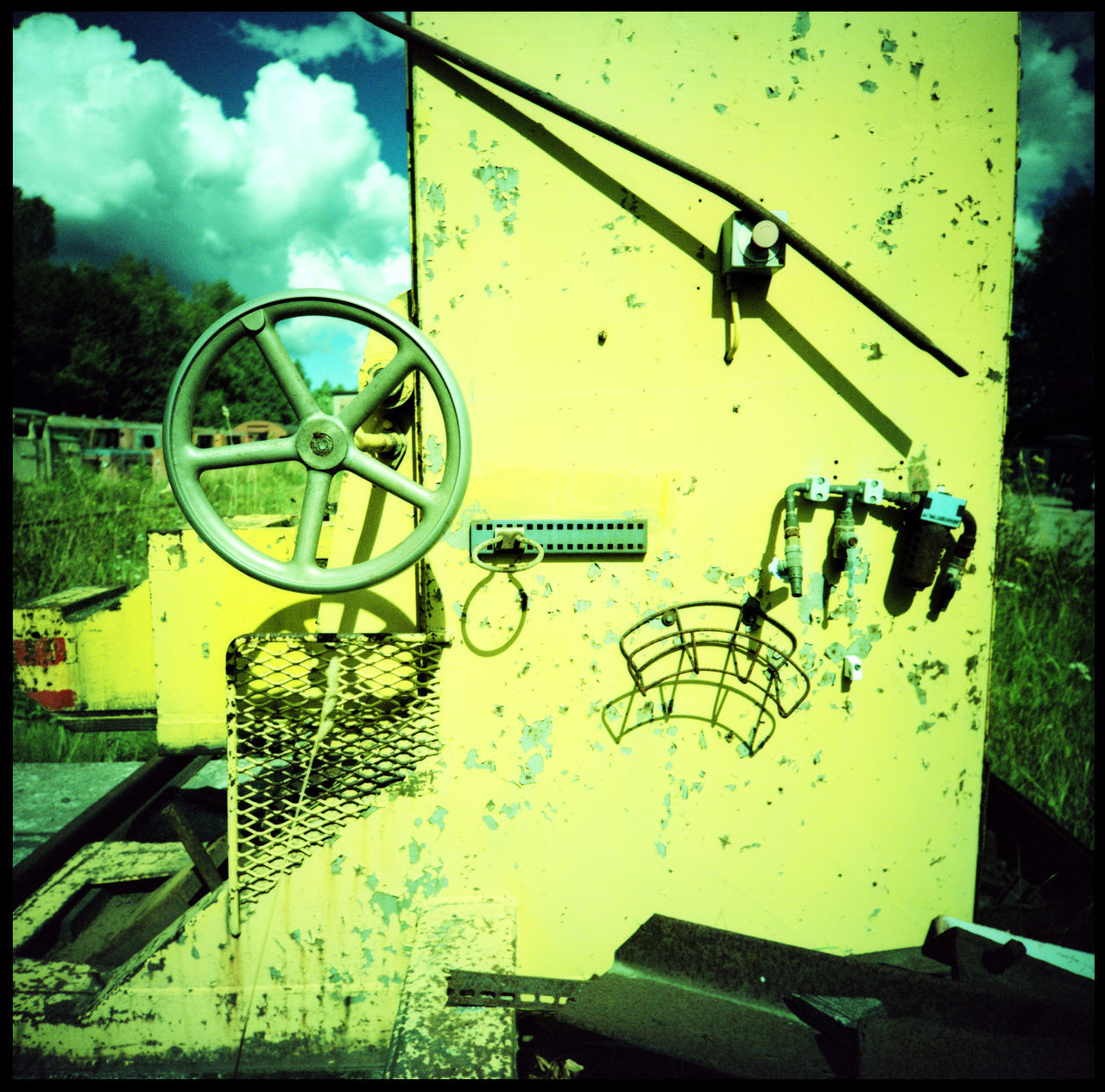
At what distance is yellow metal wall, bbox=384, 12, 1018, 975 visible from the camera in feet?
4.18

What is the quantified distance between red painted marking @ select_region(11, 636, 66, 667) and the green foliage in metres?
22.7

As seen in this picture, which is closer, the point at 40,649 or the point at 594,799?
the point at 594,799

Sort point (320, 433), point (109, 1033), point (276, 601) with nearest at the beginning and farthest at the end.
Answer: point (320, 433) → point (109, 1033) → point (276, 601)

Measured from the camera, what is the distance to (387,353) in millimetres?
1478

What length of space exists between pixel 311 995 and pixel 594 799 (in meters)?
0.75

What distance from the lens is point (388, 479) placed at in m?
1.17

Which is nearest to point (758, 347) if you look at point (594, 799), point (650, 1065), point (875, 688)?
point (875, 688)

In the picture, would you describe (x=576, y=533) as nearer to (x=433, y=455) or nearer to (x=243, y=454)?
(x=433, y=455)

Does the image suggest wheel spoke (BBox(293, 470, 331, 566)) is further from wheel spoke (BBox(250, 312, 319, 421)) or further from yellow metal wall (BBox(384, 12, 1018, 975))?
yellow metal wall (BBox(384, 12, 1018, 975))

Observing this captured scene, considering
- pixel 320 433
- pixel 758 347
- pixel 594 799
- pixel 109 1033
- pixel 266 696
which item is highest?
pixel 758 347

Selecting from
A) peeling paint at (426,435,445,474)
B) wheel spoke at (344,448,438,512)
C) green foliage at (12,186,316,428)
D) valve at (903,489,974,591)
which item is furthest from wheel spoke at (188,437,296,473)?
green foliage at (12,186,316,428)

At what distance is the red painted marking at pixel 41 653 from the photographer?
5.67ft

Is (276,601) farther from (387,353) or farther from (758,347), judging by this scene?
(758,347)

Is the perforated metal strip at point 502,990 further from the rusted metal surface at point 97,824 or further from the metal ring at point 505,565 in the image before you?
the rusted metal surface at point 97,824
